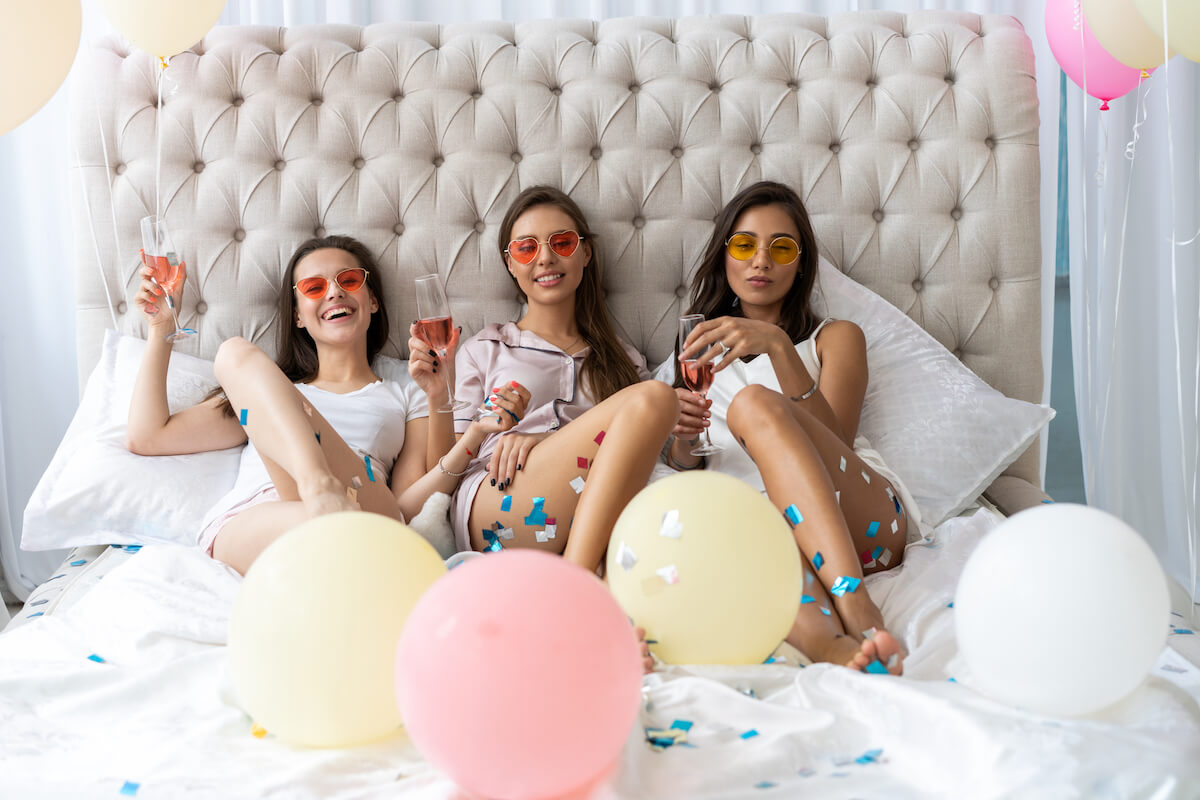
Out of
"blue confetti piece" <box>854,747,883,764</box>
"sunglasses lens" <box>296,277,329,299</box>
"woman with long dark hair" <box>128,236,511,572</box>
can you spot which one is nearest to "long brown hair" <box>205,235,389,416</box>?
"woman with long dark hair" <box>128,236,511,572</box>

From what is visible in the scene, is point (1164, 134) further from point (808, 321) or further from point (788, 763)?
point (788, 763)

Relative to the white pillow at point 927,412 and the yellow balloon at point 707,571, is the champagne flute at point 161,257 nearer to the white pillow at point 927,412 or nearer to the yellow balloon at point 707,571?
the yellow balloon at point 707,571

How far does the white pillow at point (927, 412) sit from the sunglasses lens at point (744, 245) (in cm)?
24

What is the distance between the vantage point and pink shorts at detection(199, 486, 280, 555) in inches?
72.3

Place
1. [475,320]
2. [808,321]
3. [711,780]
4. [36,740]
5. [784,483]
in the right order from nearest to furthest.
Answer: [711,780]
[36,740]
[784,483]
[808,321]
[475,320]

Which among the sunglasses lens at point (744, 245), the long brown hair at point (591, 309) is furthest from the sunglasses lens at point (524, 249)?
the sunglasses lens at point (744, 245)

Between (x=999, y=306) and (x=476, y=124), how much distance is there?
1357 millimetres

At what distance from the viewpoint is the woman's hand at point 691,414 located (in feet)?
5.98

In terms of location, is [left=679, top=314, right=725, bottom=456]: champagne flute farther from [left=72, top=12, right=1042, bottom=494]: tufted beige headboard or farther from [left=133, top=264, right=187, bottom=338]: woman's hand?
[left=133, top=264, right=187, bottom=338]: woman's hand

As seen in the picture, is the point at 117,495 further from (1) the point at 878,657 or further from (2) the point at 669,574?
(1) the point at 878,657

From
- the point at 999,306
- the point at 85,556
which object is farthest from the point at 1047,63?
the point at 85,556

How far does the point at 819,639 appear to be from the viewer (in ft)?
4.66

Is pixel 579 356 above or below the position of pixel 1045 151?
below

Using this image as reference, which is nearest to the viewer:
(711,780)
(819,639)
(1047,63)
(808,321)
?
(711,780)
